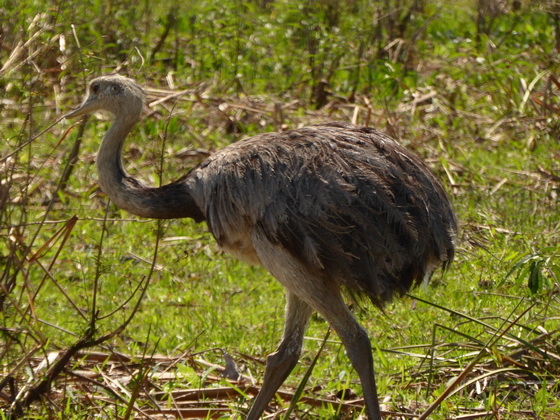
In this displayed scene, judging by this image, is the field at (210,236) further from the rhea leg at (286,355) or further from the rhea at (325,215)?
the rhea at (325,215)

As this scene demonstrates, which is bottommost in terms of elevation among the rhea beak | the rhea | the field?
the field

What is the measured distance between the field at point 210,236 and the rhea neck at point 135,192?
0.56 feet

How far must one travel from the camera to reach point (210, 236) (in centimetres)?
698

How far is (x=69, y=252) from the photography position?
690 cm

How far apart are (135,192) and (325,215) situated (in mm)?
1076

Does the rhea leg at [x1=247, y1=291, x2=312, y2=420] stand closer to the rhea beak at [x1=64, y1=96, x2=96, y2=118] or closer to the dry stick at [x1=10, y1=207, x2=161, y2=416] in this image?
the dry stick at [x1=10, y1=207, x2=161, y2=416]

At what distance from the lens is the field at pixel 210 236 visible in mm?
4531

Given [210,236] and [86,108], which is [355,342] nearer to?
[86,108]

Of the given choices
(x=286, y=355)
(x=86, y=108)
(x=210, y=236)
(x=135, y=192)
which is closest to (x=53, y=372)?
(x=135, y=192)

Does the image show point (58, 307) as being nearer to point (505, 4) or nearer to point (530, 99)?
point (530, 99)

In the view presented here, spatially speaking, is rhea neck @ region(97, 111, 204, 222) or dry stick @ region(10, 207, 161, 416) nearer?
dry stick @ region(10, 207, 161, 416)

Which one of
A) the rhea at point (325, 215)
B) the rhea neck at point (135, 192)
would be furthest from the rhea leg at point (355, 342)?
the rhea neck at point (135, 192)

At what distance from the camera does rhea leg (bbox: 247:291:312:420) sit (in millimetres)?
4531

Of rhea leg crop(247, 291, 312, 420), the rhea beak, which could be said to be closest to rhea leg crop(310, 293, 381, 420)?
rhea leg crop(247, 291, 312, 420)
